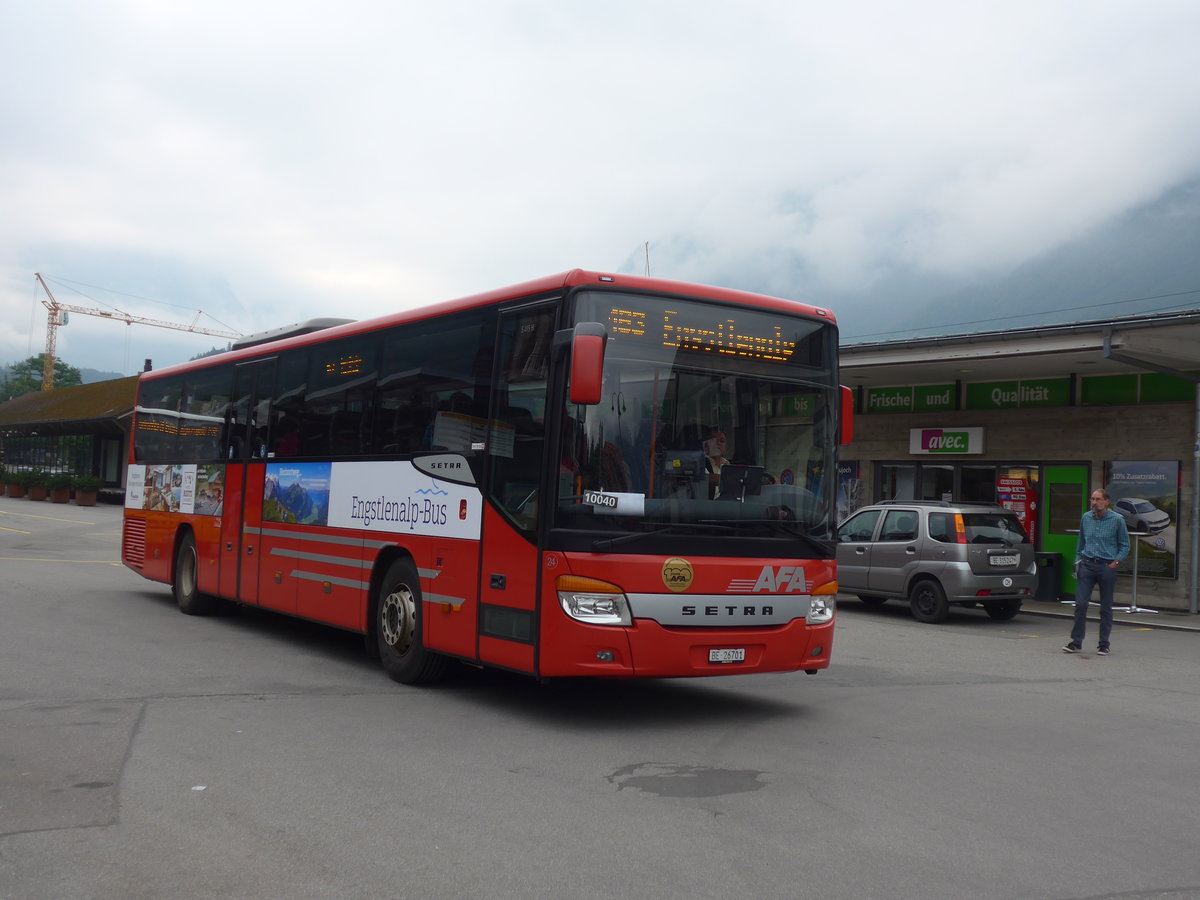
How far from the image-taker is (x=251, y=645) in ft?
39.0

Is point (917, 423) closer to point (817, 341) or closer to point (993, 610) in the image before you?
point (993, 610)

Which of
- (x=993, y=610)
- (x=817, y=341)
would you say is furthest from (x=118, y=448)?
(x=817, y=341)

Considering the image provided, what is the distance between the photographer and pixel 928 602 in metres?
17.0

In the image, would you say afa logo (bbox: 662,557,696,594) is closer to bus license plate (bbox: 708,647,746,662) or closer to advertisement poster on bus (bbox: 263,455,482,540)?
bus license plate (bbox: 708,647,746,662)

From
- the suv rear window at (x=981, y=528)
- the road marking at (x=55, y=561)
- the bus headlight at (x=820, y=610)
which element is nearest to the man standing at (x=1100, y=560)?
the suv rear window at (x=981, y=528)

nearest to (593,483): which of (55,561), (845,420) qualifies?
(845,420)

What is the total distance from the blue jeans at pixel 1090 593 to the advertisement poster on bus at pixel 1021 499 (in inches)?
324

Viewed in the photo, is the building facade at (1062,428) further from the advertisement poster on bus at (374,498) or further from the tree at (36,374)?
the tree at (36,374)

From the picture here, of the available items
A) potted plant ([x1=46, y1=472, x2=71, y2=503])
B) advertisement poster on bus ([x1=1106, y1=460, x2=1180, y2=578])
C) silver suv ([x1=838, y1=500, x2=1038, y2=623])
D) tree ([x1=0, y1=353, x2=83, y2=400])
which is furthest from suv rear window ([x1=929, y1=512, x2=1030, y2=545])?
tree ([x1=0, y1=353, x2=83, y2=400])

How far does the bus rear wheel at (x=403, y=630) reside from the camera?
30.5 feet

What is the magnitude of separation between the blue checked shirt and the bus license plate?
703cm

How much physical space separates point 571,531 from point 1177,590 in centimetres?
1570

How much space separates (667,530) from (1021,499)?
16.0 meters

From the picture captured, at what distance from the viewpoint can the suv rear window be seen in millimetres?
16734
